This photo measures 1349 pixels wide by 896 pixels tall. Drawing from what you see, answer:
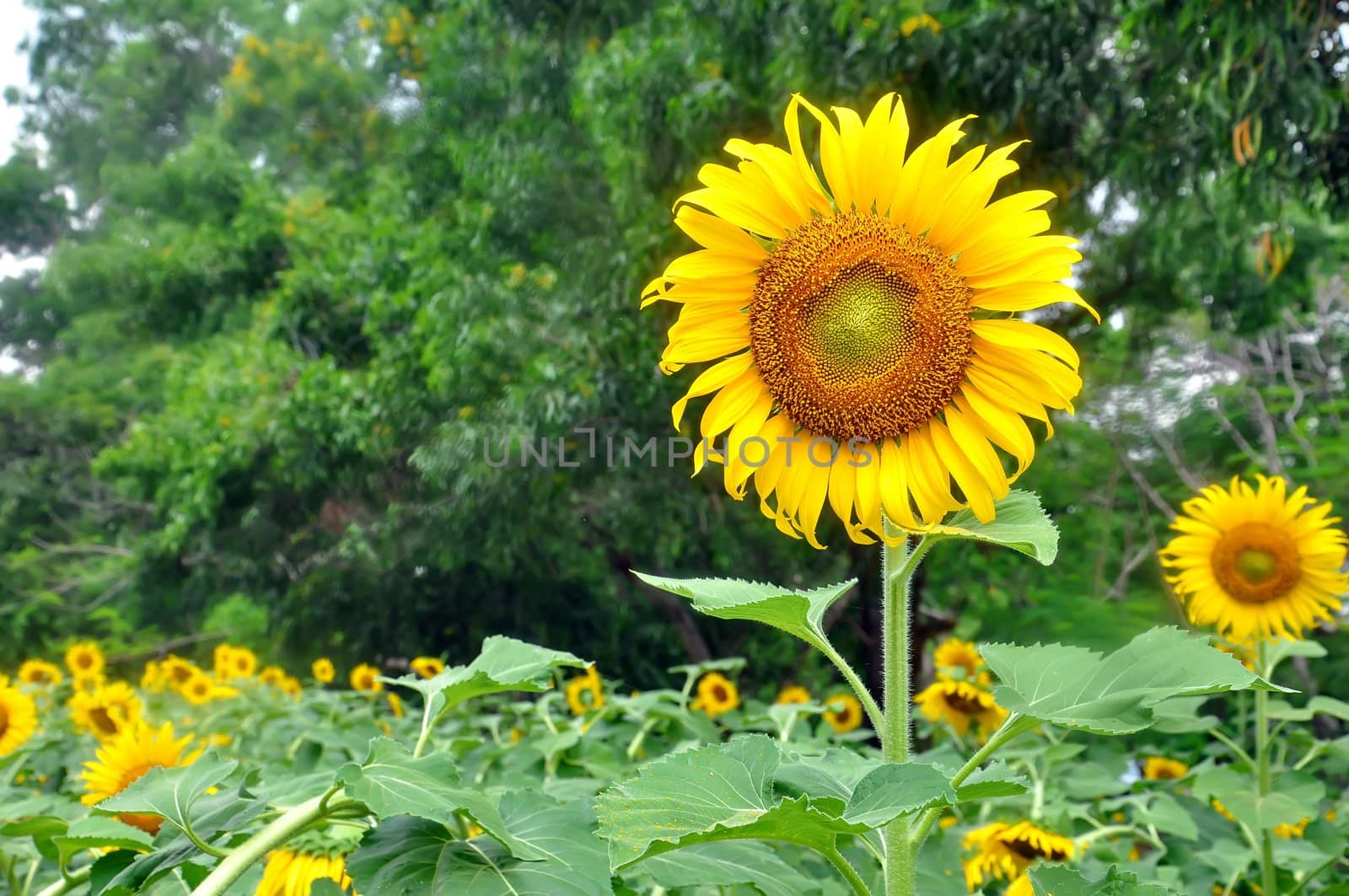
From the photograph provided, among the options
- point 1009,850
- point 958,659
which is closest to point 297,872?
point 1009,850

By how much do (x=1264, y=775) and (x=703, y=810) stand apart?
1182mm

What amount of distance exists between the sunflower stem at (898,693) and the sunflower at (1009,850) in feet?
2.40

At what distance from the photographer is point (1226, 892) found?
1.36m

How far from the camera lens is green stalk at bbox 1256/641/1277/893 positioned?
1.32 meters

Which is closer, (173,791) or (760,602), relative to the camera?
(760,602)

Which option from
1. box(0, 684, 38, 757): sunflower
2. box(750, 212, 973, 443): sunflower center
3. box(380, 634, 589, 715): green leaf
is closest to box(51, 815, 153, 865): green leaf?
box(380, 634, 589, 715): green leaf

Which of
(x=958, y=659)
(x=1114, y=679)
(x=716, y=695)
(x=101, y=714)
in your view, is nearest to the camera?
(x=1114, y=679)

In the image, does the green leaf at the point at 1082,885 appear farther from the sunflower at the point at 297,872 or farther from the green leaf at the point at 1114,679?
the sunflower at the point at 297,872

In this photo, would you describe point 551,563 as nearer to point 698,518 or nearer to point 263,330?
point 698,518

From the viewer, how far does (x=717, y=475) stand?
5.15m

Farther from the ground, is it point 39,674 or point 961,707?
point 961,707

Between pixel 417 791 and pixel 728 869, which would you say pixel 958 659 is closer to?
pixel 728 869

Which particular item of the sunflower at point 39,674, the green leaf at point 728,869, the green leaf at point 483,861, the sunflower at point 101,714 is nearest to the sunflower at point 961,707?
the green leaf at point 728,869

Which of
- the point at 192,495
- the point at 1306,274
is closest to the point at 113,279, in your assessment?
the point at 192,495
